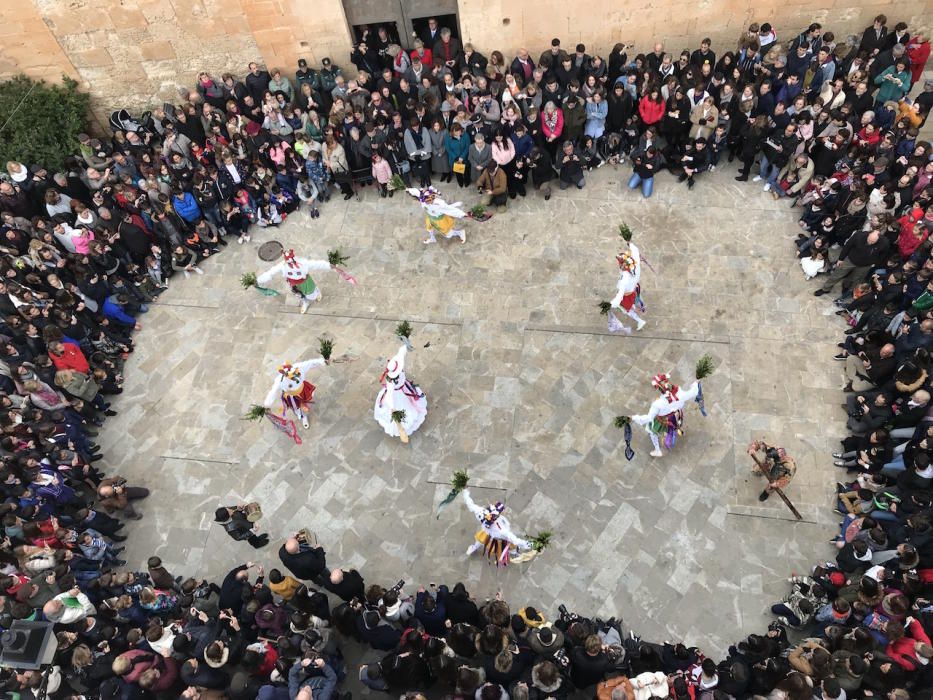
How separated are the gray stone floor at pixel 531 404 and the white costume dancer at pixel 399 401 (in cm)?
35

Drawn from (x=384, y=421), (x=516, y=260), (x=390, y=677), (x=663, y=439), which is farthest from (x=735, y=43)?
(x=390, y=677)

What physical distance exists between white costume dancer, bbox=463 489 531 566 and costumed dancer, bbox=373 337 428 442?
1.88 m

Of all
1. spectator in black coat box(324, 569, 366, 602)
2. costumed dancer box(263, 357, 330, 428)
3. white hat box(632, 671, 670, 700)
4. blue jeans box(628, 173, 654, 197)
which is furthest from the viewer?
blue jeans box(628, 173, 654, 197)

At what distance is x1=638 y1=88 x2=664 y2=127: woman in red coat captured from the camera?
1348 cm

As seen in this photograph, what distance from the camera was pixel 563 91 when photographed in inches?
556

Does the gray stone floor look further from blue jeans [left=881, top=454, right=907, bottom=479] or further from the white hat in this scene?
the white hat

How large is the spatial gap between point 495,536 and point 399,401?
281 cm

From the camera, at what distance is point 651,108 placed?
13633 millimetres

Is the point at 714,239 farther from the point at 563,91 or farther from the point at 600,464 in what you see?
the point at 600,464

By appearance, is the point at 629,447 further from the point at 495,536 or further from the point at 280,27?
the point at 280,27

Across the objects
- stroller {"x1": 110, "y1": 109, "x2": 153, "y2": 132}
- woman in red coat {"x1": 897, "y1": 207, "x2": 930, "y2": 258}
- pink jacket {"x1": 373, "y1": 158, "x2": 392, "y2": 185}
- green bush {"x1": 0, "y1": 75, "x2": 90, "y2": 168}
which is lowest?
woman in red coat {"x1": 897, "y1": 207, "x2": 930, "y2": 258}

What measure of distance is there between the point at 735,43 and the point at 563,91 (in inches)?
176

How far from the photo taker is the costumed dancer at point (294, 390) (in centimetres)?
1044

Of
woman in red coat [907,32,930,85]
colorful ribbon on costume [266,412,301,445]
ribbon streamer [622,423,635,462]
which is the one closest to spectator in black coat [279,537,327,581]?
colorful ribbon on costume [266,412,301,445]
